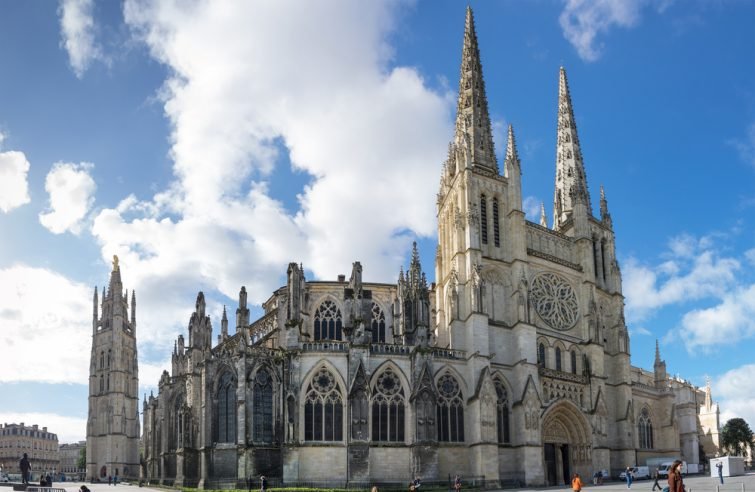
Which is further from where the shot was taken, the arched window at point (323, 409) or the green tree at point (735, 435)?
the green tree at point (735, 435)

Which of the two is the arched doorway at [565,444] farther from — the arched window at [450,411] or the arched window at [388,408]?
the arched window at [388,408]

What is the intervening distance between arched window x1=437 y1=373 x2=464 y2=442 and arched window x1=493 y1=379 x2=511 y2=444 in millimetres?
3014

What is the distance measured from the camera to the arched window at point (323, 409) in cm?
4178

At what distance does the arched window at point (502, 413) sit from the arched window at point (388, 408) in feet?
24.3

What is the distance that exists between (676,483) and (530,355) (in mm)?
31324

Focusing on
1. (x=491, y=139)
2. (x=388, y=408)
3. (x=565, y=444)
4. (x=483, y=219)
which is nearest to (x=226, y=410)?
(x=388, y=408)

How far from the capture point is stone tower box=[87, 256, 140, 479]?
3314 inches

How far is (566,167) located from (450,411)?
27.1m

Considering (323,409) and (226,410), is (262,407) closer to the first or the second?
(226,410)

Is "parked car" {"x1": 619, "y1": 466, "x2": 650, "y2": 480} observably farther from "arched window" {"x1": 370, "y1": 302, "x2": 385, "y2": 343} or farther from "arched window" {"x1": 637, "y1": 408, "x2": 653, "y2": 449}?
Result: "arched window" {"x1": 370, "y1": 302, "x2": 385, "y2": 343}

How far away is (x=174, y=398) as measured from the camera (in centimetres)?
5134

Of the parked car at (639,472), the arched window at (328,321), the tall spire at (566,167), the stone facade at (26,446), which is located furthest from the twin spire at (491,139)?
the stone facade at (26,446)

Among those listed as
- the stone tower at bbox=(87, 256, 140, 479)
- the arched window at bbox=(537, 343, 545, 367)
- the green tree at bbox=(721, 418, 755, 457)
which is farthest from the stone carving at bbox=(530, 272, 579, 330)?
the stone tower at bbox=(87, 256, 140, 479)

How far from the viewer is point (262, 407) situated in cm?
4172
